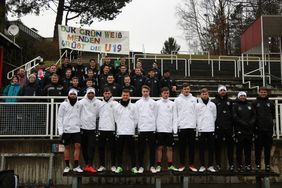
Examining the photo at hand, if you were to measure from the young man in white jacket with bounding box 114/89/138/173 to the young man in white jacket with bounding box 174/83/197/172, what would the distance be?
1120mm

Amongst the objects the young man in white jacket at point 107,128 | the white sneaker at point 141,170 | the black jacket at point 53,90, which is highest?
the black jacket at point 53,90

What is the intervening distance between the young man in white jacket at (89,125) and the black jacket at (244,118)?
133 inches

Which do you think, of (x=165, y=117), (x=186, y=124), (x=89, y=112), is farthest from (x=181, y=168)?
(x=89, y=112)

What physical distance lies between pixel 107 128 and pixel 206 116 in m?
2.42

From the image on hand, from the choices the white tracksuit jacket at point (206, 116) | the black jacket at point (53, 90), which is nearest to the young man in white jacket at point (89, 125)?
the black jacket at point (53, 90)

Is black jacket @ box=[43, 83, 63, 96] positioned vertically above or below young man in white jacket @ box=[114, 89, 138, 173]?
above

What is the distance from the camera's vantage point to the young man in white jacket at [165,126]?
8.91m

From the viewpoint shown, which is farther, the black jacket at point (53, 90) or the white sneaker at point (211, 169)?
the black jacket at point (53, 90)

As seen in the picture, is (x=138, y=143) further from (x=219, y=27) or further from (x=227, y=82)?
(x=219, y=27)

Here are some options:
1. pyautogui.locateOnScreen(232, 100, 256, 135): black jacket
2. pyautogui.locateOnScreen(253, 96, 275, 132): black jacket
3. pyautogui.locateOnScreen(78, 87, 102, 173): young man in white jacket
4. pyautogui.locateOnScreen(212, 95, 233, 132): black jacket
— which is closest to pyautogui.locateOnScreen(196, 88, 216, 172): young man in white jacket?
pyautogui.locateOnScreen(212, 95, 233, 132): black jacket

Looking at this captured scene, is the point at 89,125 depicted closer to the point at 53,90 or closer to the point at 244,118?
the point at 53,90

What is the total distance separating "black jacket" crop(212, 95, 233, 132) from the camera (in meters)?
8.99

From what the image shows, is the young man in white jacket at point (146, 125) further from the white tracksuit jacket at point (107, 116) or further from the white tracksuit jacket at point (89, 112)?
the white tracksuit jacket at point (89, 112)

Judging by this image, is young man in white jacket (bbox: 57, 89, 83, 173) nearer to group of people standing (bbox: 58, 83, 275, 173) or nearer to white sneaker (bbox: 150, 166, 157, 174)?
group of people standing (bbox: 58, 83, 275, 173)
